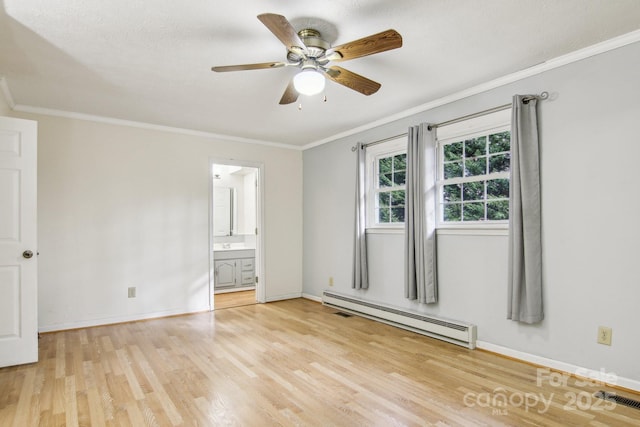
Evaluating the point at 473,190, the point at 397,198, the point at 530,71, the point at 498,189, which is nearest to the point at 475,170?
the point at 473,190

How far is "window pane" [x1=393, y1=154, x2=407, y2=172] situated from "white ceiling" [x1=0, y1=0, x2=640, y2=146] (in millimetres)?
641

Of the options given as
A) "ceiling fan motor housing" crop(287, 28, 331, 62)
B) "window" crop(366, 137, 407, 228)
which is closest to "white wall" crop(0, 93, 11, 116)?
"ceiling fan motor housing" crop(287, 28, 331, 62)

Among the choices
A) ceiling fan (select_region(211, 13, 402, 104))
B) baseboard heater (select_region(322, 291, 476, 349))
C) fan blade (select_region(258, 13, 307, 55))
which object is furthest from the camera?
baseboard heater (select_region(322, 291, 476, 349))

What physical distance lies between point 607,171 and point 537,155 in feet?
1.61

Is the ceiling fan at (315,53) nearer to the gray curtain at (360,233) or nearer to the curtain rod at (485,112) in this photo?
the curtain rod at (485,112)

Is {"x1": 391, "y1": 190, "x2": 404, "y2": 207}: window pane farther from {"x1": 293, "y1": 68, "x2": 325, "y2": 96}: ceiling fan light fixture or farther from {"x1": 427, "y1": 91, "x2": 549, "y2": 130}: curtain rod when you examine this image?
{"x1": 293, "y1": 68, "x2": 325, "y2": 96}: ceiling fan light fixture

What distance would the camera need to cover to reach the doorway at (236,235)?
561 centimetres

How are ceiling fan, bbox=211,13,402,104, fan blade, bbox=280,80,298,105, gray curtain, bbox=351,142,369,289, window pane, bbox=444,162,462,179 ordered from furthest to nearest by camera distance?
gray curtain, bbox=351,142,369,289 < window pane, bbox=444,162,462,179 < fan blade, bbox=280,80,298,105 < ceiling fan, bbox=211,13,402,104

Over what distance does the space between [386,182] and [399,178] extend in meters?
0.22

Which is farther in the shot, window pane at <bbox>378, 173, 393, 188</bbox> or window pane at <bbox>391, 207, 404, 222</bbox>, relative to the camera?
window pane at <bbox>378, 173, 393, 188</bbox>

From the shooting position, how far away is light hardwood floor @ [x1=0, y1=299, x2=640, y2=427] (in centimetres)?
224

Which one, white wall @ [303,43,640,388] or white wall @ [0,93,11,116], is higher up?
white wall @ [0,93,11,116]

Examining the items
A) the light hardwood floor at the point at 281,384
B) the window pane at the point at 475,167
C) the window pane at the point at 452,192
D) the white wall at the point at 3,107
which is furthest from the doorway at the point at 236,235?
the window pane at the point at 475,167

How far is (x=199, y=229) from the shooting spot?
16.5 feet
